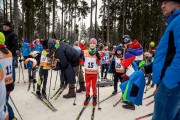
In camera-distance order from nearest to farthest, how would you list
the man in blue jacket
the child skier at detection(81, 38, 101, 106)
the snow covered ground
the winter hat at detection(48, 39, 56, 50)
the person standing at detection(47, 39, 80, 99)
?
1. the man in blue jacket
2. the snow covered ground
3. the child skier at detection(81, 38, 101, 106)
4. the winter hat at detection(48, 39, 56, 50)
5. the person standing at detection(47, 39, 80, 99)

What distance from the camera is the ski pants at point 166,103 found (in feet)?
8.00

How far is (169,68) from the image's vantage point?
234cm

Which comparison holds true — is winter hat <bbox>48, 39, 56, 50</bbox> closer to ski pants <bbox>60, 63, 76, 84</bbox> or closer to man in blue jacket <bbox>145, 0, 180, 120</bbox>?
ski pants <bbox>60, 63, 76, 84</bbox>

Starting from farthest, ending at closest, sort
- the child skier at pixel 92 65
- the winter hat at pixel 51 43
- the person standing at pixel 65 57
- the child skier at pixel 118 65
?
the child skier at pixel 118 65
the person standing at pixel 65 57
the winter hat at pixel 51 43
the child skier at pixel 92 65

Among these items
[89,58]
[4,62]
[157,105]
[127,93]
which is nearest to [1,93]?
[4,62]

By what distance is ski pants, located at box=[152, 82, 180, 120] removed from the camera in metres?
2.44

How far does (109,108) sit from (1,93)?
4089 mm

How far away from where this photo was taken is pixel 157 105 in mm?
2607

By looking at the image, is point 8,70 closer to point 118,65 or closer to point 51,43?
point 51,43

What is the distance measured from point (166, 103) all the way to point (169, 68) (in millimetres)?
426

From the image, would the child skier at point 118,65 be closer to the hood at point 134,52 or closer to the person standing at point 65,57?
the hood at point 134,52

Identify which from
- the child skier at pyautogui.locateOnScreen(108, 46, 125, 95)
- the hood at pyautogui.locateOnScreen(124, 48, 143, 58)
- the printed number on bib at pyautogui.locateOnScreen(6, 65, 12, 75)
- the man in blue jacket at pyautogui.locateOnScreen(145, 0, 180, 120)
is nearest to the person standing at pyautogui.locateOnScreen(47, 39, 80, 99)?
the child skier at pyautogui.locateOnScreen(108, 46, 125, 95)

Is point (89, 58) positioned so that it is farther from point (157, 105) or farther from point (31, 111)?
point (157, 105)

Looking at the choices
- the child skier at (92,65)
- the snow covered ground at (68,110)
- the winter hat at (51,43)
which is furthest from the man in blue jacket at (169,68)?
the winter hat at (51,43)
